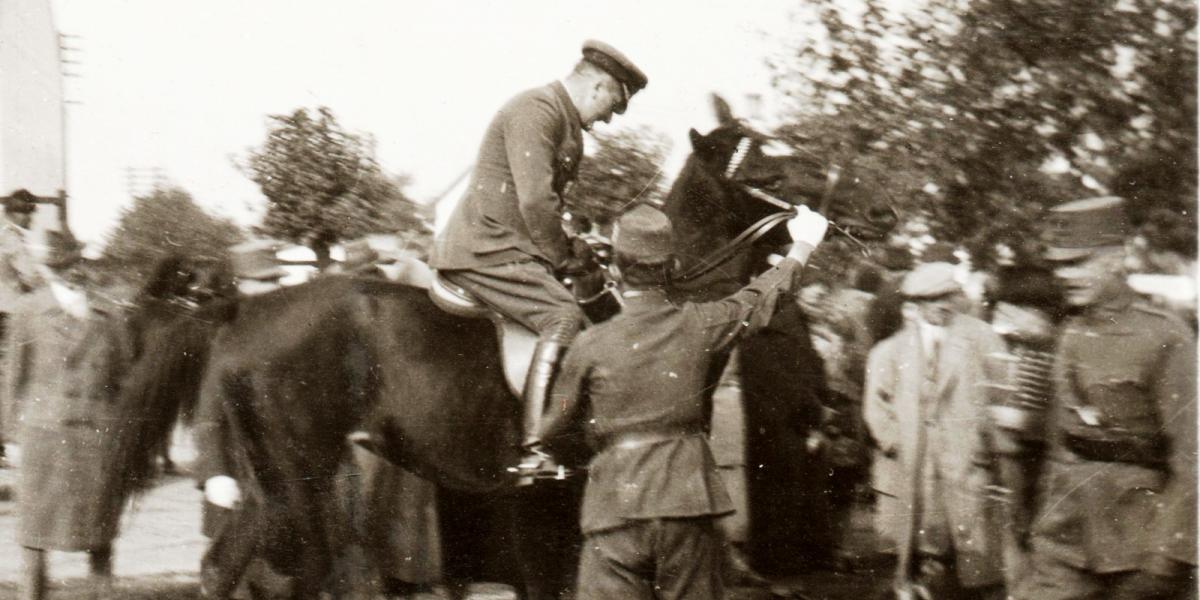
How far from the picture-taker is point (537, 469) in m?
4.87

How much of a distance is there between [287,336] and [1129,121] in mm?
4221

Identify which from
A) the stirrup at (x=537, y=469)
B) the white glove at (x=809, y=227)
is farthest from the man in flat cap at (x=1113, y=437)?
the stirrup at (x=537, y=469)

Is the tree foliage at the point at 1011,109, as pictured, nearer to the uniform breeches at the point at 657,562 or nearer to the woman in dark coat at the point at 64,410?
the uniform breeches at the point at 657,562

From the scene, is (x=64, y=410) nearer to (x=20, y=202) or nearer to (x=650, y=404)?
(x=20, y=202)

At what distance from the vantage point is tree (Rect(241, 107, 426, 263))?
6.85 meters

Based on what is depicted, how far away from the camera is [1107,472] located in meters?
3.92

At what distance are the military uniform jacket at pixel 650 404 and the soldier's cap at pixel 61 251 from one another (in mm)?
2753

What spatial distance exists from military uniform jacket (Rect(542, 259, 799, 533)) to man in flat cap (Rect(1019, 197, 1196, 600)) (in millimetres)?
1120

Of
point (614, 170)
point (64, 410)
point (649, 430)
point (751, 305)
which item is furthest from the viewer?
point (614, 170)

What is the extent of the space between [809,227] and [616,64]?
41.9 inches

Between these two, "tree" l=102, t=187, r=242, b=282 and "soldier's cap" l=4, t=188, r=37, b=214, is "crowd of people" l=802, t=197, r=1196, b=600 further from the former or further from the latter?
"soldier's cap" l=4, t=188, r=37, b=214

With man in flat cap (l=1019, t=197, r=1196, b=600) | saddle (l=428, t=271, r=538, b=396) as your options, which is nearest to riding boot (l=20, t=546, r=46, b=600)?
saddle (l=428, t=271, r=538, b=396)

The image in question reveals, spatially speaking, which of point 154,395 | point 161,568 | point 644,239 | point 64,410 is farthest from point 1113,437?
point 161,568

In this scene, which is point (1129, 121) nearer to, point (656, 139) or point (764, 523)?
point (764, 523)
